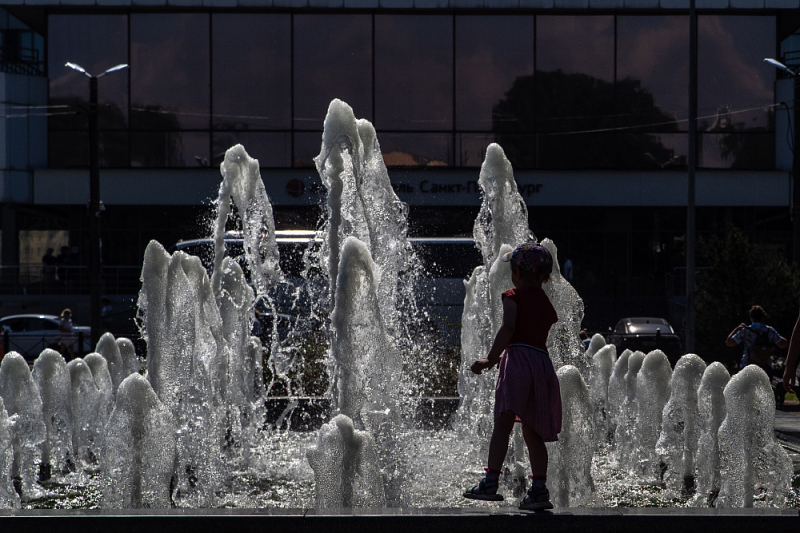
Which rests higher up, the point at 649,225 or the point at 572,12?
the point at 572,12

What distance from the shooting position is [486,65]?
101 feet

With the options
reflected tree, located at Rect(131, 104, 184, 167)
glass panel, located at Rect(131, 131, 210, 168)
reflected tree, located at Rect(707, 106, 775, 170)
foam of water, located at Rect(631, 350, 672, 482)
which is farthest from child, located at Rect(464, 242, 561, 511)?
reflected tree, located at Rect(707, 106, 775, 170)

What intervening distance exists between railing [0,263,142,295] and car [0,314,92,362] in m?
5.36

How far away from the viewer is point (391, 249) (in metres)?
9.88

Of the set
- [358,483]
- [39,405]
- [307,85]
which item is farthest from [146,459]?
[307,85]

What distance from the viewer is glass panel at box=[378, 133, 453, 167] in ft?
101

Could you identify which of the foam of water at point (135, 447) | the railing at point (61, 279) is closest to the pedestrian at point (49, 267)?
the railing at point (61, 279)

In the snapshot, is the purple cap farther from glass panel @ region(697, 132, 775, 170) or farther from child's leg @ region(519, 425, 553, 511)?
glass panel @ region(697, 132, 775, 170)

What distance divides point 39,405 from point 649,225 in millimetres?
25808

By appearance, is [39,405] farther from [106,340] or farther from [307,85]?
[307,85]

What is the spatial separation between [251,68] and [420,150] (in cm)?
592

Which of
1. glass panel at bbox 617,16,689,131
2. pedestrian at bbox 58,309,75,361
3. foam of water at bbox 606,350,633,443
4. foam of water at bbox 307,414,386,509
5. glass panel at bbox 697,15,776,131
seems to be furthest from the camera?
glass panel at bbox 697,15,776,131
